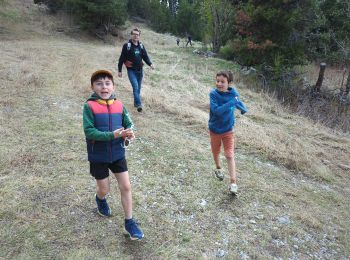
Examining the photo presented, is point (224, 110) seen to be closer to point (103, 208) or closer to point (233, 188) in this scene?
point (233, 188)

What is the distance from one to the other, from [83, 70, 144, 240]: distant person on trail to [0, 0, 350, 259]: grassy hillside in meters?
0.75

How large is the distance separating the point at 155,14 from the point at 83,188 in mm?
43861

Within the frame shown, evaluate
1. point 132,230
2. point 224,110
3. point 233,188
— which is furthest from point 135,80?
point 132,230

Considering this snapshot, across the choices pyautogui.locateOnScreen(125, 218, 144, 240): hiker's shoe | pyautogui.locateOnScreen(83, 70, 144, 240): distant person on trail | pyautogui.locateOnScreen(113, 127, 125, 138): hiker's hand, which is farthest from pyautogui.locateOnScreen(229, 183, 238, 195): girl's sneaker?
pyautogui.locateOnScreen(113, 127, 125, 138): hiker's hand

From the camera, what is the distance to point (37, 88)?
8.81m

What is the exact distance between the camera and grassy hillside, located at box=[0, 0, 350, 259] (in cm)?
364

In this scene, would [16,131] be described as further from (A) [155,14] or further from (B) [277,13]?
(A) [155,14]

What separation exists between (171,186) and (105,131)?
1.93m

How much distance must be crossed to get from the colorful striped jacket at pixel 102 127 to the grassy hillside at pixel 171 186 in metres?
0.99

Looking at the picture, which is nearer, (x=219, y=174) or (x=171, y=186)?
(x=171, y=186)

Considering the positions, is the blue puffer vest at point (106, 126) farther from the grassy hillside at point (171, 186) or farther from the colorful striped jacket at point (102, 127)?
the grassy hillside at point (171, 186)

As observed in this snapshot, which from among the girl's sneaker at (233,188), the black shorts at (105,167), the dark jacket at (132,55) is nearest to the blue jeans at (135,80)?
the dark jacket at (132,55)

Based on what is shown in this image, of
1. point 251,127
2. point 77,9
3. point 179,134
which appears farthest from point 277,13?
point 77,9

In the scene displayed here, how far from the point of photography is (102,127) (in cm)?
318
